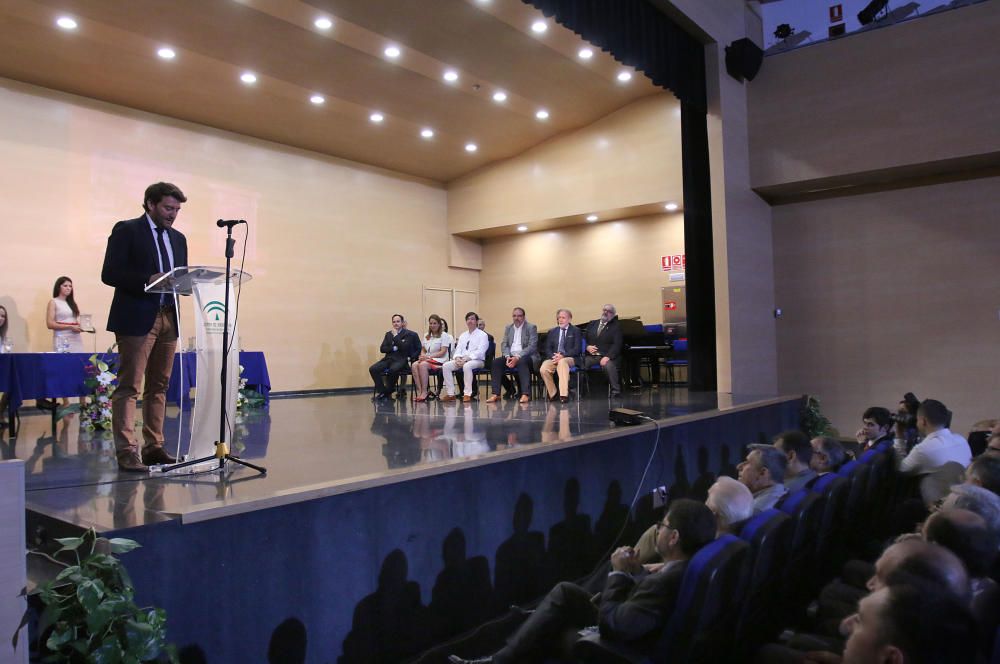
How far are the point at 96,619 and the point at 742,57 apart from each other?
794 cm

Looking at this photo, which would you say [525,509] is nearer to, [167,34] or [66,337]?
[66,337]

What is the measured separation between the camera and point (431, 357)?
8070 mm

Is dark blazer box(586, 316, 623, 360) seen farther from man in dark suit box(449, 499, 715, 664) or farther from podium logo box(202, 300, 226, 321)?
man in dark suit box(449, 499, 715, 664)

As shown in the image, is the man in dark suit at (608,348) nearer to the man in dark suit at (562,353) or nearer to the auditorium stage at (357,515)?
the man in dark suit at (562,353)

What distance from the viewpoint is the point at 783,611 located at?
2.38 m

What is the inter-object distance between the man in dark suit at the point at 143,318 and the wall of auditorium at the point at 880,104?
6746 millimetres

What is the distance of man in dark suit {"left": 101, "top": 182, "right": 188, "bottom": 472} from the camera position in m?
2.97

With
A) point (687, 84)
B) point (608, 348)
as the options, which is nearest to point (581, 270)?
point (608, 348)

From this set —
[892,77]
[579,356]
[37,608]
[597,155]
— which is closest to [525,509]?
[37,608]

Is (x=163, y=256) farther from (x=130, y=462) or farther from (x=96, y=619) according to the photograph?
(x=96, y=619)

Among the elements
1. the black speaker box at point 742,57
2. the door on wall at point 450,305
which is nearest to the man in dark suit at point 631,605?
the black speaker box at point 742,57

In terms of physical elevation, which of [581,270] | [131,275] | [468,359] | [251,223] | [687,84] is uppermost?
[687,84]

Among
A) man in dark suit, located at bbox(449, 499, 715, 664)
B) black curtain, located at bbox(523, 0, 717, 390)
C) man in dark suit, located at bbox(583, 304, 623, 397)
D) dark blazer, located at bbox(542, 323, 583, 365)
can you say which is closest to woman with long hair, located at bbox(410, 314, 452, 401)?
dark blazer, located at bbox(542, 323, 583, 365)

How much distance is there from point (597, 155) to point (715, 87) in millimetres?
2567
